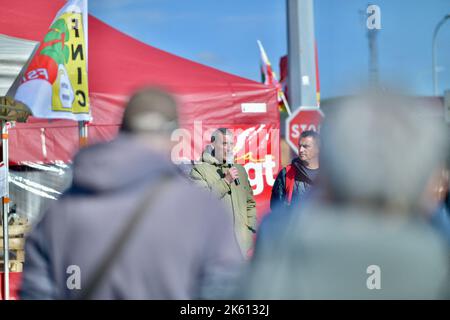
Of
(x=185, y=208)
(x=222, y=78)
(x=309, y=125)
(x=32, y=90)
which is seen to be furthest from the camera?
(x=222, y=78)

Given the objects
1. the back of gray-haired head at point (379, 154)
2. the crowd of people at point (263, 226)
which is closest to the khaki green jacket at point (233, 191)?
the crowd of people at point (263, 226)

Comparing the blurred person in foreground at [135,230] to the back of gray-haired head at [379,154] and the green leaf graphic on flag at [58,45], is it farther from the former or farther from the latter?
the green leaf graphic on flag at [58,45]

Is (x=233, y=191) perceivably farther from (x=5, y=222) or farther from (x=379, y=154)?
(x=379, y=154)

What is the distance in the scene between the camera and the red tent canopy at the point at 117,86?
4.65m

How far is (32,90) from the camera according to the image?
4.00 metres

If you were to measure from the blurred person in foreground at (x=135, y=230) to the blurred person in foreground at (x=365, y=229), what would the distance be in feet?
0.66

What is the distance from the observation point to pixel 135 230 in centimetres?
171

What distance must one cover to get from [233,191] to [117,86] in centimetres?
99

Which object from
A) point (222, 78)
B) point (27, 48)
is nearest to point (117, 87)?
point (27, 48)

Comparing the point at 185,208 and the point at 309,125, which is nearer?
the point at 185,208

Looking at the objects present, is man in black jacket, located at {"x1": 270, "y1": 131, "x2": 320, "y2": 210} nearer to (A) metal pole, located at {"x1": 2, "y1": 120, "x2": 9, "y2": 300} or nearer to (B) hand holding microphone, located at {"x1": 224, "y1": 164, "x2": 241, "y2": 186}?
(B) hand holding microphone, located at {"x1": 224, "y1": 164, "x2": 241, "y2": 186}
